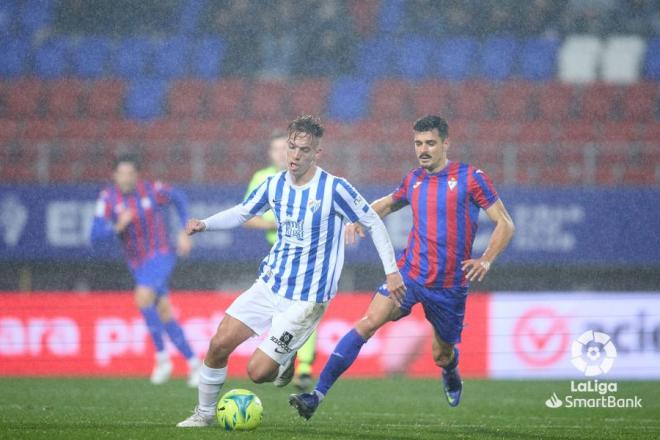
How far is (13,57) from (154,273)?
348 inches

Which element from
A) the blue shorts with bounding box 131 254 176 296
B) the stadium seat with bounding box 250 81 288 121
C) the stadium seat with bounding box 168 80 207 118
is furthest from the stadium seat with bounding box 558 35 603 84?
the blue shorts with bounding box 131 254 176 296

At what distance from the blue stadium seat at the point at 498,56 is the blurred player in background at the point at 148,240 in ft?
29.1

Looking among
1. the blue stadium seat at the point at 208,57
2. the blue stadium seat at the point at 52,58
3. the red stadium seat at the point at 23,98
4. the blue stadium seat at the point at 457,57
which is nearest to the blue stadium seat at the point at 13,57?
the blue stadium seat at the point at 52,58

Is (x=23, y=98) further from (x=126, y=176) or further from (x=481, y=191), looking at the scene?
(x=481, y=191)

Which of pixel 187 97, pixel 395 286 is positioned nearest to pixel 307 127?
pixel 395 286

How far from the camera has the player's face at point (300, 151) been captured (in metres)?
7.07

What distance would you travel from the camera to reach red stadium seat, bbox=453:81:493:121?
57.6ft

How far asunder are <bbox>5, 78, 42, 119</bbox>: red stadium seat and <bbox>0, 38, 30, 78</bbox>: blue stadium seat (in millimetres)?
312

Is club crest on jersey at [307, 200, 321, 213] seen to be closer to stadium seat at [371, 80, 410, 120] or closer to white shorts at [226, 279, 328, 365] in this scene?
white shorts at [226, 279, 328, 365]

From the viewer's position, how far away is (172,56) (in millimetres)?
18734

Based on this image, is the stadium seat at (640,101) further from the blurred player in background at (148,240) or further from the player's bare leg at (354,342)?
the player's bare leg at (354,342)

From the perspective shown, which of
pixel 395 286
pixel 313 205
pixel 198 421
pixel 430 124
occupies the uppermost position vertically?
pixel 430 124

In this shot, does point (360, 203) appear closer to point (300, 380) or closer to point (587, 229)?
point (300, 380)

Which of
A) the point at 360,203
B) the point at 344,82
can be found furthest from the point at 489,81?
the point at 360,203
